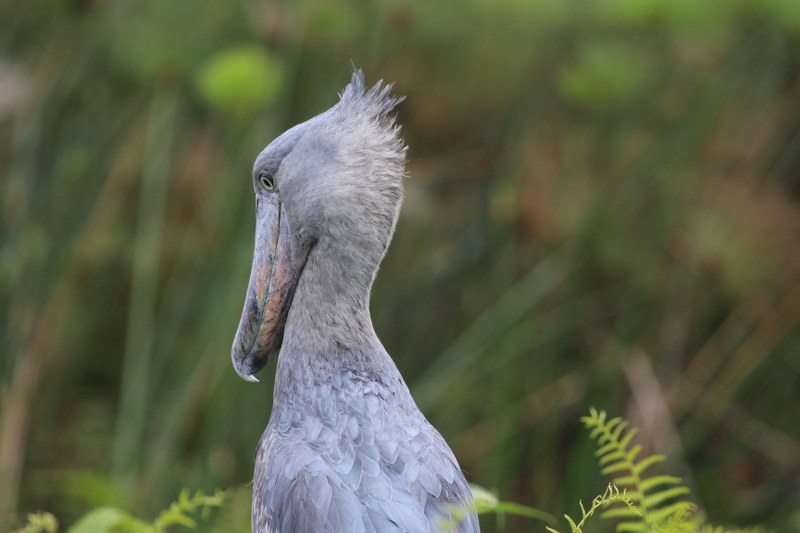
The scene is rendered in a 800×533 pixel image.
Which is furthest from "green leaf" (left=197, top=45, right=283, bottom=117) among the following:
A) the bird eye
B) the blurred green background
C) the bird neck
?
the bird neck

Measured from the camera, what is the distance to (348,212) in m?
1.91

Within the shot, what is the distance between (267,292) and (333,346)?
0.60ft

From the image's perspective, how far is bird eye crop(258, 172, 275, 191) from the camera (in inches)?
78.1

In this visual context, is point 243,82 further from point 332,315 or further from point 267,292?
point 332,315

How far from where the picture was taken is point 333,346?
191 cm

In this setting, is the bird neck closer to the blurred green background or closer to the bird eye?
the bird eye

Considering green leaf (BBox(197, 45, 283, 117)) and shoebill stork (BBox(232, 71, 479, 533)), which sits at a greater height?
green leaf (BBox(197, 45, 283, 117))

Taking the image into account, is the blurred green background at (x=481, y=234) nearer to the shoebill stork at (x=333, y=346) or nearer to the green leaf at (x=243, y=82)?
the green leaf at (x=243, y=82)

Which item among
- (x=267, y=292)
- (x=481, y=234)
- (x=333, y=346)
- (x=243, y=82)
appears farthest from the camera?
(x=481, y=234)

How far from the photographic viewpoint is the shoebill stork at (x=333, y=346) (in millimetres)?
1715

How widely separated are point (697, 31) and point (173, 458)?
2071 mm

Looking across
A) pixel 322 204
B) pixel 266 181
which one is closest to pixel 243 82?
pixel 266 181

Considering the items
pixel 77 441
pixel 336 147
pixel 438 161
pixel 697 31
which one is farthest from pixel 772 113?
pixel 77 441

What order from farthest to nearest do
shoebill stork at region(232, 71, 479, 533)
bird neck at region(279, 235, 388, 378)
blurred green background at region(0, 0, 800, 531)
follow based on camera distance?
blurred green background at region(0, 0, 800, 531)
bird neck at region(279, 235, 388, 378)
shoebill stork at region(232, 71, 479, 533)
